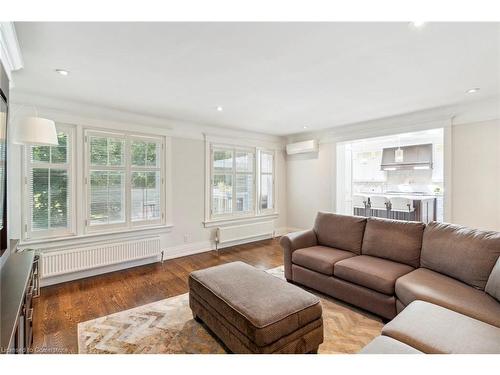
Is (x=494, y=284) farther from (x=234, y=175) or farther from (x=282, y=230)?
(x=282, y=230)

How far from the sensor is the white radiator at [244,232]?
495cm

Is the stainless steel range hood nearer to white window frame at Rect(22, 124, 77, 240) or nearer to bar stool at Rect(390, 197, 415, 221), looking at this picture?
bar stool at Rect(390, 197, 415, 221)

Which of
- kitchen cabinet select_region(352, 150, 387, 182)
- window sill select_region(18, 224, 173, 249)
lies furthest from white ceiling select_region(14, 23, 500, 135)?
kitchen cabinet select_region(352, 150, 387, 182)

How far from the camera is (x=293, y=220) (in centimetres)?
Answer: 619

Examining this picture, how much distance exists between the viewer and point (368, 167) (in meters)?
8.38

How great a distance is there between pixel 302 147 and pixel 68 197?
176 inches

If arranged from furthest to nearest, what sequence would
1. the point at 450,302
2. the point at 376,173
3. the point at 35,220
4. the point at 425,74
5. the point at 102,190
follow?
the point at 376,173 → the point at 102,190 → the point at 35,220 → the point at 425,74 → the point at 450,302

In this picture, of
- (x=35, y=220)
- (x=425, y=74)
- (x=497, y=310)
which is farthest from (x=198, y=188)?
(x=497, y=310)

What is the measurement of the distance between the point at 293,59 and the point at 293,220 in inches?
175

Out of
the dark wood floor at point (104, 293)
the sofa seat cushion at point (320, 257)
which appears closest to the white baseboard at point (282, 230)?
the dark wood floor at point (104, 293)

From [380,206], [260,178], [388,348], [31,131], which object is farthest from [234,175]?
[388,348]

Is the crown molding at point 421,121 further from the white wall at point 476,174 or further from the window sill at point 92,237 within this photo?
the window sill at point 92,237

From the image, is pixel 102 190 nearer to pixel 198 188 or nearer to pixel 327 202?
pixel 198 188

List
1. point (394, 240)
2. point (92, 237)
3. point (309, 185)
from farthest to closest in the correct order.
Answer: point (309, 185) < point (92, 237) < point (394, 240)
